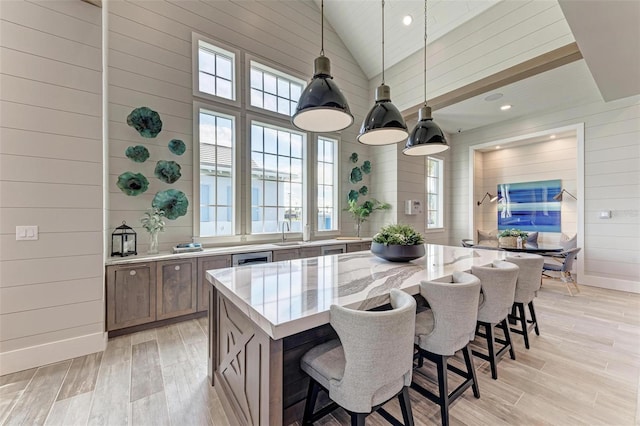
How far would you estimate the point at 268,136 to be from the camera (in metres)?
4.61

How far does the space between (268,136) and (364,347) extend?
413 cm

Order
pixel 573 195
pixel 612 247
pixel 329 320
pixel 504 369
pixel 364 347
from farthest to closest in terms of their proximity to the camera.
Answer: pixel 573 195, pixel 612 247, pixel 504 369, pixel 329 320, pixel 364 347

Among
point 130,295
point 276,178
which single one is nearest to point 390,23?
point 276,178

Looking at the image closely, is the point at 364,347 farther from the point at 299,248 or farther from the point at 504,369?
the point at 299,248

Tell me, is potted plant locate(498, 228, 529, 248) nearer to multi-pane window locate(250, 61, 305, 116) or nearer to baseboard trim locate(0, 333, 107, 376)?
multi-pane window locate(250, 61, 305, 116)

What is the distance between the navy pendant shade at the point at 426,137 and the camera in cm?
285

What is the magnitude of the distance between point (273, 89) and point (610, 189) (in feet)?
20.4


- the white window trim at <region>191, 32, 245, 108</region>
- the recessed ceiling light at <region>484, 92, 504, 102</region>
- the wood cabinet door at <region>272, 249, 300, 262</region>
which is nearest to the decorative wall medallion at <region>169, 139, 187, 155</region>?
the white window trim at <region>191, 32, 245, 108</region>

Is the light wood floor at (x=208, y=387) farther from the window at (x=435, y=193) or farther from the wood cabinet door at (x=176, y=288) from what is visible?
the window at (x=435, y=193)

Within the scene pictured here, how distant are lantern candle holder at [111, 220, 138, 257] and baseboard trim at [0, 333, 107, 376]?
0.94 m

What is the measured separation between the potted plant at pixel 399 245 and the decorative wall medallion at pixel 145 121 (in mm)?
3084

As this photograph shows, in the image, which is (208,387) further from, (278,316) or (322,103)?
(322,103)

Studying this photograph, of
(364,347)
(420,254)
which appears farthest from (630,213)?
(364,347)

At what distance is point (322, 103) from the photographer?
196 centimetres
